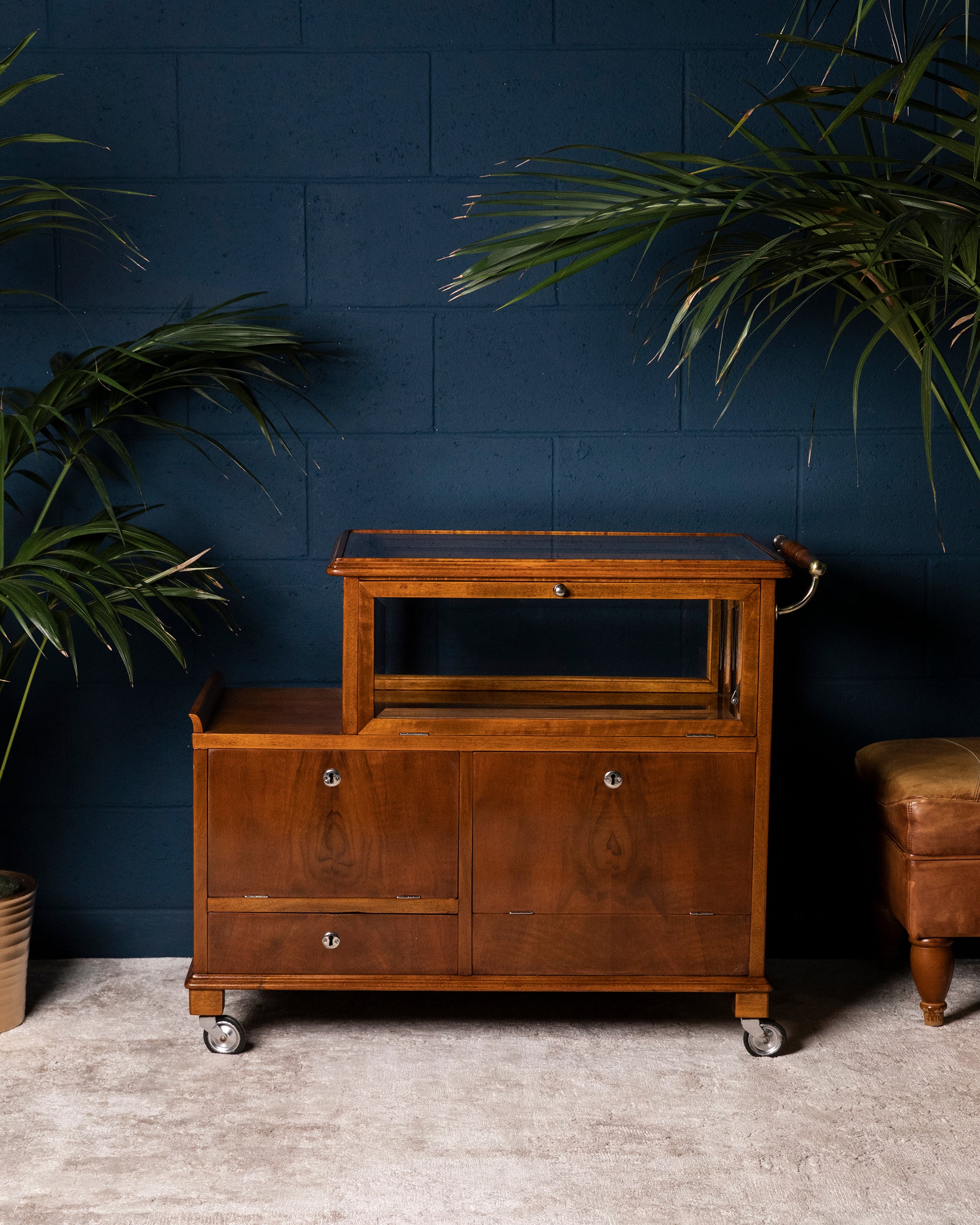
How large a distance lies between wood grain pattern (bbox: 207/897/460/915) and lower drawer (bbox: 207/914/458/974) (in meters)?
0.01

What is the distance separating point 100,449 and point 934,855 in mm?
2036

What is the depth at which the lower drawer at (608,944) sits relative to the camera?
7.38 feet

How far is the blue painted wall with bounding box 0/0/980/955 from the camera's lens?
2525 mm

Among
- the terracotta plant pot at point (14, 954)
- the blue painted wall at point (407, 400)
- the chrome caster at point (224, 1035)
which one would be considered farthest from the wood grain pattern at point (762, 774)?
the terracotta plant pot at point (14, 954)

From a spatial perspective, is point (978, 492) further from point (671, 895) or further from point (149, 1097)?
point (149, 1097)

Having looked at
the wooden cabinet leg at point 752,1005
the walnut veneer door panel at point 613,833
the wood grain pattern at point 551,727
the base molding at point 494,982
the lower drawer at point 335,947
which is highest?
the wood grain pattern at point 551,727

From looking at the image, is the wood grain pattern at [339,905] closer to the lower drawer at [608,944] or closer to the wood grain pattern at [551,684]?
the lower drawer at [608,944]

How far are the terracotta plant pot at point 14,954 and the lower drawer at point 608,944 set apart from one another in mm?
954

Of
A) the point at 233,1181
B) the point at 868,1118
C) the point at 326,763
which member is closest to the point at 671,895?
the point at 868,1118

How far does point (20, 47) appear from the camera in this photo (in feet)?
6.33

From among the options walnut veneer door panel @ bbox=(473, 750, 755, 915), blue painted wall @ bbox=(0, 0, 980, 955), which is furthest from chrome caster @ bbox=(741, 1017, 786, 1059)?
blue painted wall @ bbox=(0, 0, 980, 955)

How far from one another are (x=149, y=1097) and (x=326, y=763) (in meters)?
0.69

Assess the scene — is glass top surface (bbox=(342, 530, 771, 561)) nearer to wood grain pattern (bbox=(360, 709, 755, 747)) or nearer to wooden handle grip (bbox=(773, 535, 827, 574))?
wooden handle grip (bbox=(773, 535, 827, 574))

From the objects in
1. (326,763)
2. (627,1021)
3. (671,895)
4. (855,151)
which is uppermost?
(855,151)
